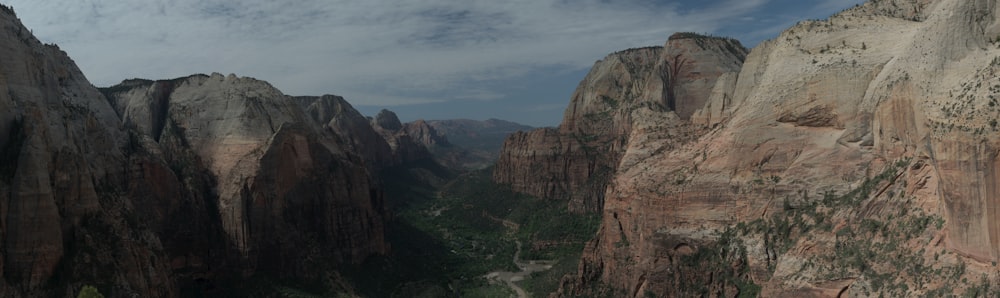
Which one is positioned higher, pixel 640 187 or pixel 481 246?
pixel 640 187

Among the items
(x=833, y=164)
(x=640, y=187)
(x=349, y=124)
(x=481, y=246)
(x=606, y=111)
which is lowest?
(x=481, y=246)

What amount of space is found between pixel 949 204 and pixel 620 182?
32.2 m

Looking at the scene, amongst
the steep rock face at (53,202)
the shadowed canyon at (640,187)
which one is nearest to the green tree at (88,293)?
the shadowed canyon at (640,187)

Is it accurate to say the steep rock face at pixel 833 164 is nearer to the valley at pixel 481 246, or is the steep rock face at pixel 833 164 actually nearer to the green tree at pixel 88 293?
the valley at pixel 481 246

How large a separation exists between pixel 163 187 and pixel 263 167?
31.2ft

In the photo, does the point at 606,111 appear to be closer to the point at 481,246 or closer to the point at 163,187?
the point at 481,246

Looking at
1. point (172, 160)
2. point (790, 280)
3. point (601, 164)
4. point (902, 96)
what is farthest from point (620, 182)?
point (601, 164)

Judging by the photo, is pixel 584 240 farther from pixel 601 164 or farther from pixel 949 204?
pixel 949 204

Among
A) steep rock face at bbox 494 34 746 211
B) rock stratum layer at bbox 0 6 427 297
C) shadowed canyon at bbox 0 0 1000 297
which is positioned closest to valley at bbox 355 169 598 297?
shadowed canyon at bbox 0 0 1000 297

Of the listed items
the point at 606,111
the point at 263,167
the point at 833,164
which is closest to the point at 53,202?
the point at 263,167

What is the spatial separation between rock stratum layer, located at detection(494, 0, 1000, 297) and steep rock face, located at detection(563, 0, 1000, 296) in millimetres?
100

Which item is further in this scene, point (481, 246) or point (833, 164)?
point (481, 246)

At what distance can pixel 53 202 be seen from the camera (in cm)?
3947

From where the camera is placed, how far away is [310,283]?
66875 mm
